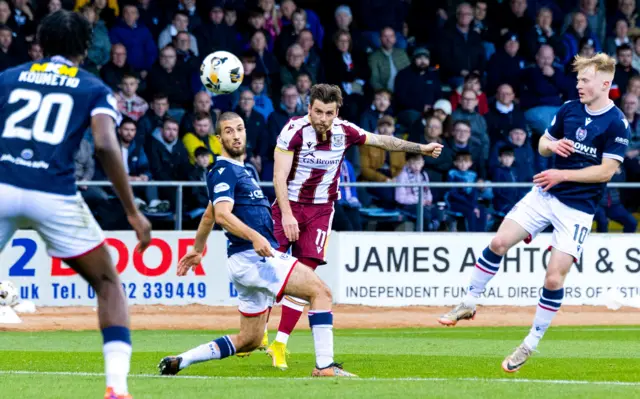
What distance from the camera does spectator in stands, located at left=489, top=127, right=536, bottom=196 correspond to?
19.3 metres

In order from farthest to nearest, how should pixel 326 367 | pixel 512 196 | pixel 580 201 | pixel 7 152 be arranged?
pixel 512 196 → pixel 580 201 → pixel 326 367 → pixel 7 152

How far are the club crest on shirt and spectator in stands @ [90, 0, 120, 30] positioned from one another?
30.1 feet

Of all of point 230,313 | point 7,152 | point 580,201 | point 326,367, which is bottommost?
point 230,313

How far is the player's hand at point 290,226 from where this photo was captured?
10.1 metres

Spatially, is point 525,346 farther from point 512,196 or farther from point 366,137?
point 512,196

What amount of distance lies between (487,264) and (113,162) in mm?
4391

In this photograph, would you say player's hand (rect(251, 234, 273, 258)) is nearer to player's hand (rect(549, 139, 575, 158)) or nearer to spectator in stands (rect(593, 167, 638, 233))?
player's hand (rect(549, 139, 575, 158))

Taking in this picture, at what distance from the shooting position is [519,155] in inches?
766

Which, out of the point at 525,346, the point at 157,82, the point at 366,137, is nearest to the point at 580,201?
the point at 525,346

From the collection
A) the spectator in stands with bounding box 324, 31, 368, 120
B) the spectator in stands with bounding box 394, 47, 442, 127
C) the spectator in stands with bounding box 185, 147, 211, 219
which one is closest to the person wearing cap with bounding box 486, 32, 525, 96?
the spectator in stands with bounding box 394, 47, 442, 127

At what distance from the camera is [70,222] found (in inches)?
252

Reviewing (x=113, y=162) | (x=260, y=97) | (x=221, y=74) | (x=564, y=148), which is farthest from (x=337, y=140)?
(x=260, y=97)

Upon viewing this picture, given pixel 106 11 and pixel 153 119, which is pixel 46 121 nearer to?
pixel 153 119

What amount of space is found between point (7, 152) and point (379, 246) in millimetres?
12037
